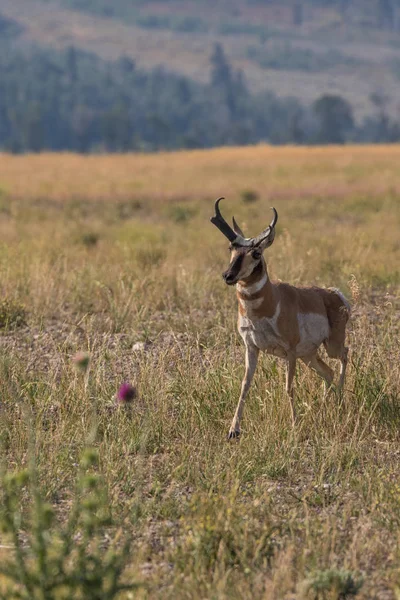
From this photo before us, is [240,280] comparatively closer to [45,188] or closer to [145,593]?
[145,593]

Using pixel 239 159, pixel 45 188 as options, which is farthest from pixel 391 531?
pixel 239 159

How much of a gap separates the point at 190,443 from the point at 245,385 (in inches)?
20.3

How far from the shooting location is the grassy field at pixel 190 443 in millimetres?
4477

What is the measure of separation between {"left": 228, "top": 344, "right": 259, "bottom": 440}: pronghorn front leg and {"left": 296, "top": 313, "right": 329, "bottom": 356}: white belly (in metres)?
0.28

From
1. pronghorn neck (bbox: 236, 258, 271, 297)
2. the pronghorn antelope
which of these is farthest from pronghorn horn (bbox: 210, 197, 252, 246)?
pronghorn neck (bbox: 236, 258, 271, 297)

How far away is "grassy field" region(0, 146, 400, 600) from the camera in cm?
448

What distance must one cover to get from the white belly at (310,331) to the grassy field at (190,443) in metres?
0.27

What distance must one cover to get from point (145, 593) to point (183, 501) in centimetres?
110

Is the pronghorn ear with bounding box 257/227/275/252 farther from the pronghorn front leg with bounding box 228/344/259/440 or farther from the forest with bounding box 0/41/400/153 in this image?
the forest with bounding box 0/41/400/153

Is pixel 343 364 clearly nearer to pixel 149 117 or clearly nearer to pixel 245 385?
pixel 245 385

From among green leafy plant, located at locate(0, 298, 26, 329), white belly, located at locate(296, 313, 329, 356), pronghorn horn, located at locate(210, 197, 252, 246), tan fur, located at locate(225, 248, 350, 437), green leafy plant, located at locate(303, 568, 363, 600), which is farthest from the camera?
green leafy plant, located at locate(0, 298, 26, 329)

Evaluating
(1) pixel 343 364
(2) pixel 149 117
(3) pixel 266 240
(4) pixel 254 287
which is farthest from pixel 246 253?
(2) pixel 149 117

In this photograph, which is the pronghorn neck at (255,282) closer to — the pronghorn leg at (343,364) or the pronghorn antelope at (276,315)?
the pronghorn antelope at (276,315)

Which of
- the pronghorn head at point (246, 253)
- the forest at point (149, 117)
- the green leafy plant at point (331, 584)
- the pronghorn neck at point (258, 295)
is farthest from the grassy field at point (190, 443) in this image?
the forest at point (149, 117)
